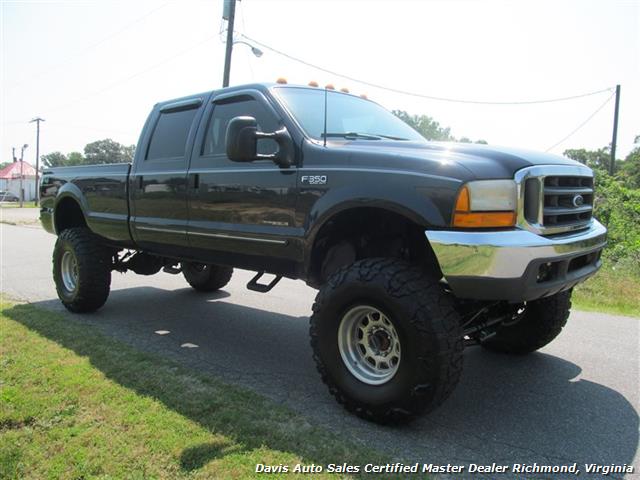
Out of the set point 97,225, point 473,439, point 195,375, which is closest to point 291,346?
point 195,375

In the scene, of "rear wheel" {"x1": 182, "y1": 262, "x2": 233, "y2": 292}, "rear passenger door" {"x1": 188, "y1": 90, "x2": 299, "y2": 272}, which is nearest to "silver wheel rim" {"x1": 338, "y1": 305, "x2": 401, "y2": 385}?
"rear passenger door" {"x1": 188, "y1": 90, "x2": 299, "y2": 272}

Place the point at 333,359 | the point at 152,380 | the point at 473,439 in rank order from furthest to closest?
the point at 152,380 → the point at 333,359 → the point at 473,439

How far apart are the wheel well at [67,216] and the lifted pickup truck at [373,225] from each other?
152 centimetres

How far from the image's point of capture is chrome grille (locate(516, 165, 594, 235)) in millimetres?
2936

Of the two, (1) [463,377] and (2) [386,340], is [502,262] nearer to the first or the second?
(2) [386,340]

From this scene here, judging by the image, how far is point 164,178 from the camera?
16.0ft

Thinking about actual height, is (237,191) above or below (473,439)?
above

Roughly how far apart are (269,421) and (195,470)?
633 mm

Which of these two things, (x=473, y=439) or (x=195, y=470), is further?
(x=473, y=439)

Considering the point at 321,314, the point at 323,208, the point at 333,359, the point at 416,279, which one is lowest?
the point at 333,359

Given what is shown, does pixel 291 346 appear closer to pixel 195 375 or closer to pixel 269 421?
pixel 195 375

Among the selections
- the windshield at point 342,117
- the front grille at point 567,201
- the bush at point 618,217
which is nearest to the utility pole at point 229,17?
the bush at point 618,217

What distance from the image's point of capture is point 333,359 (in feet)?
11.1

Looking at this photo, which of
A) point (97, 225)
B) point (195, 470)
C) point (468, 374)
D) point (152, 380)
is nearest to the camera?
point (195, 470)
